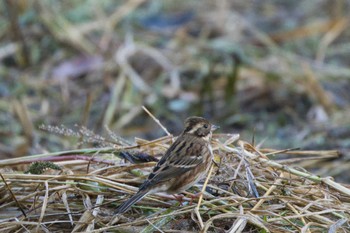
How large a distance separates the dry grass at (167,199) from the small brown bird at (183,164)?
71 millimetres

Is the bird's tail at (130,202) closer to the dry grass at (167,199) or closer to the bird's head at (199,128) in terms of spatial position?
the dry grass at (167,199)

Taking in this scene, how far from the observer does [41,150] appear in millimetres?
5039

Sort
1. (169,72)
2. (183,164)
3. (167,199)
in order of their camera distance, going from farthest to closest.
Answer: (169,72) → (183,164) → (167,199)

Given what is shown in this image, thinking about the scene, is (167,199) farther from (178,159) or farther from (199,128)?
(199,128)

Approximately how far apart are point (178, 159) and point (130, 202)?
1.88 feet

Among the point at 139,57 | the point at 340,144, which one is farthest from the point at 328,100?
the point at 139,57

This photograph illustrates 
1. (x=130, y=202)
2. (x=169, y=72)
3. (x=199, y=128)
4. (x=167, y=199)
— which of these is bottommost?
(x=130, y=202)

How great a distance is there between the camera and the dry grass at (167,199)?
374 cm

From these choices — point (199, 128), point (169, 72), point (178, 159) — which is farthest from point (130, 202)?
point (169, 72)

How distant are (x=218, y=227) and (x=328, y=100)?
505 centimetres

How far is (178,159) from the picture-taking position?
13.8ft

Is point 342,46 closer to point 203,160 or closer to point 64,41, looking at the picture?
point 64,41

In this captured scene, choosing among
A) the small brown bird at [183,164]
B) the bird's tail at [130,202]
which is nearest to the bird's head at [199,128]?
the small brown bird at [183,164]

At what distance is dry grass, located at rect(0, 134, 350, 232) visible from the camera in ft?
12.3
